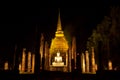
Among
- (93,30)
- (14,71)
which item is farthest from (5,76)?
(93,30)

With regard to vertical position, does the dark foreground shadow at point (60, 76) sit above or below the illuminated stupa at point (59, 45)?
below

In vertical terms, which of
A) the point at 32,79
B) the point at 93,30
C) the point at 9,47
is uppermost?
the point at 93,30

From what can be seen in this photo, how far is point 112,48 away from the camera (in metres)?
18.6

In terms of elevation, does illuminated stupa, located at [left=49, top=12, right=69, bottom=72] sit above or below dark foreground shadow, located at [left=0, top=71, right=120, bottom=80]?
above

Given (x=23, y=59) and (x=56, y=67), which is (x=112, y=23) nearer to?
(x=56, y=67)

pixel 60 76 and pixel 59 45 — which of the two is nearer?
pixel 60 76

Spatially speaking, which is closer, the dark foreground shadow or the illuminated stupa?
the dark foreground shadow

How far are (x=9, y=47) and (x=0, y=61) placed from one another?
163 centimetres

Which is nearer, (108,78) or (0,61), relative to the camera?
(108,78)

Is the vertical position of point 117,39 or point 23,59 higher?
point 117,39

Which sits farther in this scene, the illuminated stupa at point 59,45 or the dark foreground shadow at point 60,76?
the illuminated stupa at point 59,45

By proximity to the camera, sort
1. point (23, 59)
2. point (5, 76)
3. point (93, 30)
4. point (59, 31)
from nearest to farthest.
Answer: point (5, 76) → point (23, 59) → point (93, 30) → point (59, 31)

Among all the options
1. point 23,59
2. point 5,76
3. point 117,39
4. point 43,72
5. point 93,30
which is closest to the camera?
point 5,76

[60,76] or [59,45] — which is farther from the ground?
[59,45]
